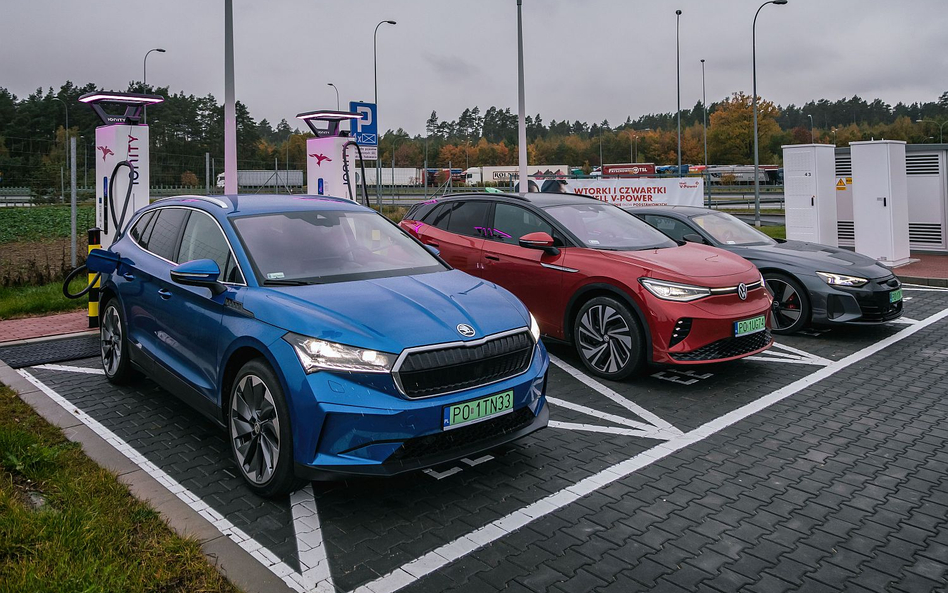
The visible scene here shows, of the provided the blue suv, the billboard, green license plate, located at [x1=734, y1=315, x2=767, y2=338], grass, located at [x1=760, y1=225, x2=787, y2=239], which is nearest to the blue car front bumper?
the blue suv

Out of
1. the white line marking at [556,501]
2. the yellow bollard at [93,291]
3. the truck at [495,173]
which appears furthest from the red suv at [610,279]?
the truck at [495,173]

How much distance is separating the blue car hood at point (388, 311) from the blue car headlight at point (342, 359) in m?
0.04

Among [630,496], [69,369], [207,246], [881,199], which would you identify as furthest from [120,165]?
[881,199]

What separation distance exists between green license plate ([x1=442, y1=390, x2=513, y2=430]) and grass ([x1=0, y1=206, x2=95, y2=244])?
1680 centimetres

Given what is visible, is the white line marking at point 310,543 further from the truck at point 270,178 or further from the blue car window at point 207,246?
the truck at point 270,178

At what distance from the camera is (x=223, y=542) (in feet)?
12.2

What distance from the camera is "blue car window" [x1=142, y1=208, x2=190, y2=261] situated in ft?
18.5

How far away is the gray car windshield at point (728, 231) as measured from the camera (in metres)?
9.45

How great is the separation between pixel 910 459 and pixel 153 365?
520 centimetres

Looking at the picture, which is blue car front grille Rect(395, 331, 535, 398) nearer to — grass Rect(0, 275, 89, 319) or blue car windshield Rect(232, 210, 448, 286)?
blue car windshield Rect(232, 210, 448, 286)

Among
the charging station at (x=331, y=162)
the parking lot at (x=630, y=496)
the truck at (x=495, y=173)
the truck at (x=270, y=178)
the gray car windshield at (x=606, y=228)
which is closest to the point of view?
the parking lot at (x=630, y=496)

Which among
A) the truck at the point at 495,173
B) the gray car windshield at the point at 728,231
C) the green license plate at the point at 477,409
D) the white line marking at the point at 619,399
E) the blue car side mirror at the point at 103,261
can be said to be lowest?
the white line marking at the point at 619,399

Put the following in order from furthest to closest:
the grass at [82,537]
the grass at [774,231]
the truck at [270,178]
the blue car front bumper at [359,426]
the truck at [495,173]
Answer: the truck at [495,173], the truck at [270,178], the grass at [774,231], the blue car front bumper at [359,426], the grass at [82,537]

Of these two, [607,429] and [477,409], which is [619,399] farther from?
[477,409]
